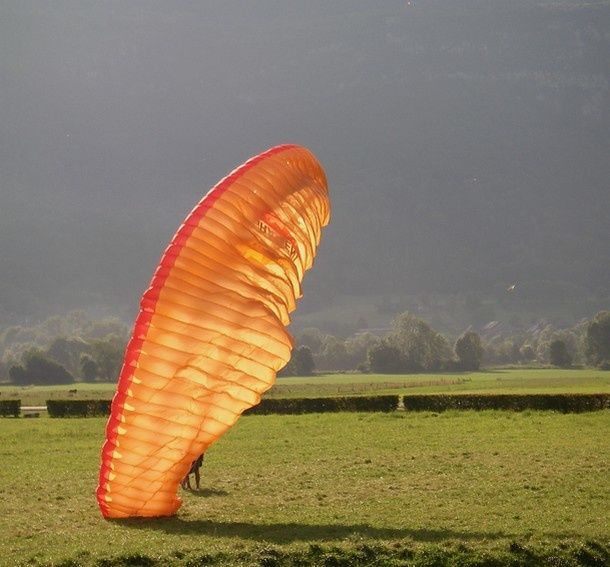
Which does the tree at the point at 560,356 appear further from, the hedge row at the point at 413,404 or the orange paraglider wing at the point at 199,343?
the orange paraglider wing at the point at 199,343

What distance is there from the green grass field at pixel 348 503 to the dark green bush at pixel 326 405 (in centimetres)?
899

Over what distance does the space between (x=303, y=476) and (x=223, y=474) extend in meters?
2.26

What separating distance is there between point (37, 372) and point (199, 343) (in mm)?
113699

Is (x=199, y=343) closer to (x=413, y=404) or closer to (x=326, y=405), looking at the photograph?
(x=413, y=404)

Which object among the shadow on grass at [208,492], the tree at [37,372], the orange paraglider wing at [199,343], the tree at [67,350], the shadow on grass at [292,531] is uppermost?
the tree at [67,350]

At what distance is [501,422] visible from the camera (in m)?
34.0

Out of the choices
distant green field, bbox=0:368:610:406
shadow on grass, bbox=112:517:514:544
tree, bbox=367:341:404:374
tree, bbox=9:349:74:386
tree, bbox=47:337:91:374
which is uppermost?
→ tree, bbox=47:337:91:374

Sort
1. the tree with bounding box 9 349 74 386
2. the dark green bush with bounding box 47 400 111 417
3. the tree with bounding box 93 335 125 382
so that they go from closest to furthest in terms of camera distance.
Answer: the dark green bush with bounding box 47 400 111 417, the tree with bounding box 9 349 74 386, the tree with bounding box 93 335 125 382

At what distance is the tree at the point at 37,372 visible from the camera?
399 feet

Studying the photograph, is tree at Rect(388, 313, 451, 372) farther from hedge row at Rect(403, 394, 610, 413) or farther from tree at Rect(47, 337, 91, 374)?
hedge row at Rect(403, 394, 610, 413)

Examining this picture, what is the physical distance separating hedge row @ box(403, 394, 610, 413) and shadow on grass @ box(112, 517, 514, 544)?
2537 centimetres

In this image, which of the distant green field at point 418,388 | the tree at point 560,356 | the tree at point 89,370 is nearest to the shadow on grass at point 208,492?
the distant green field at point 418,388

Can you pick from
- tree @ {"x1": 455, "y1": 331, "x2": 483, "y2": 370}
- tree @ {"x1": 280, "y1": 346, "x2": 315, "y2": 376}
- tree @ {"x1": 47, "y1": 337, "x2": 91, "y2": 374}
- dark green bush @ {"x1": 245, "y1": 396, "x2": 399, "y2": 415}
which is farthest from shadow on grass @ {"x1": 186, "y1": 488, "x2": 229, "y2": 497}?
tree @ {"x1": 47, "y1": 337, "x2": 91, "y2": 374}

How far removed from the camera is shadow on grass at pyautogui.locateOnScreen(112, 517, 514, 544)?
541 inches
